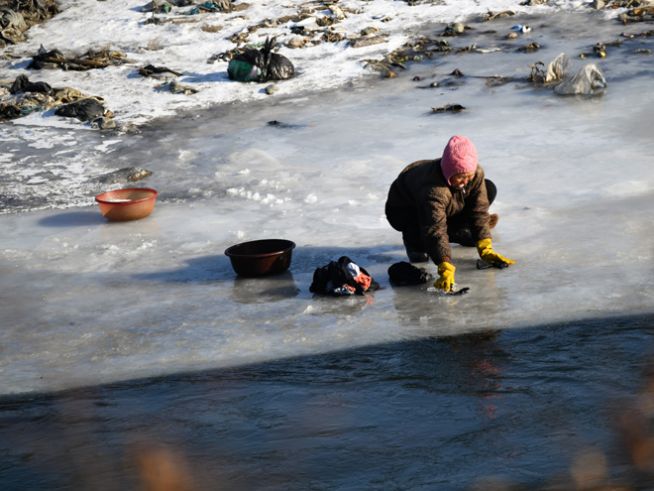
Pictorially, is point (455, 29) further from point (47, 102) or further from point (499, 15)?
Answer: point (47, 102)

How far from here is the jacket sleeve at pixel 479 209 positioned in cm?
687

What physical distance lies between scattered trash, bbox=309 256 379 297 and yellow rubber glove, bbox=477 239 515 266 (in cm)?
82

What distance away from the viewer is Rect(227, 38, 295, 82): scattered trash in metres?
14.9

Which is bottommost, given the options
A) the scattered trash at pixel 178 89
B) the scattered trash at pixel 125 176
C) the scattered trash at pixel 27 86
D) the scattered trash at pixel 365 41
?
the scattered trash at pixel 125 176

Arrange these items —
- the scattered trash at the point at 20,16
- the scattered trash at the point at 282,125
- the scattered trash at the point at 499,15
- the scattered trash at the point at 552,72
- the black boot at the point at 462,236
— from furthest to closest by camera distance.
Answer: the scattered trash at the point at 20,16 → the scattered trash at the point at 499,15 → the scattered trash at the point at 552,72 → the scattered trash at the point at 282,125 → the black boot at the point at 462,236

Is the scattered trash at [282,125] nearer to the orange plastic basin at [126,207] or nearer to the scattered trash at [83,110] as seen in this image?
the scattered trash at [83,110]

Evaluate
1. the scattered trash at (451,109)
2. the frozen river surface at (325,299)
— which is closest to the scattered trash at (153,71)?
the frozen river surface at (325,299)

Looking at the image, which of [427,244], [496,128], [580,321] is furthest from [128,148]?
[580,321]

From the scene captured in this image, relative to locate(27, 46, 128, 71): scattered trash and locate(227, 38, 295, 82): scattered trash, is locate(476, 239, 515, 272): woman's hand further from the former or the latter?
locate(27, 46, 128, 71): scattered trash

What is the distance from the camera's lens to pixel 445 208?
680 centimetres

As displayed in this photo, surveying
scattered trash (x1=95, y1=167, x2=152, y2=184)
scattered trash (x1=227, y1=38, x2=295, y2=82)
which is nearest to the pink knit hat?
scattered trash (x1=95, y1=167, x2=152, y2=184)

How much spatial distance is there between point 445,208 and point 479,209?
0.96 ft

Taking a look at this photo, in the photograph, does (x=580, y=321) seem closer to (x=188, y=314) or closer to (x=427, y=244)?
(x=427, y=244)

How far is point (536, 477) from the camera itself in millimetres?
3904
